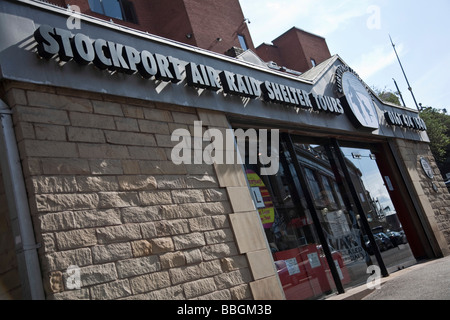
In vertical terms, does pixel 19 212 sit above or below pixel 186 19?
below

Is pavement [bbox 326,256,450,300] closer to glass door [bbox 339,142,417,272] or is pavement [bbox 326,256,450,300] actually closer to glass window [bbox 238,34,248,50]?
glass door [bbox 339,142,417,272]

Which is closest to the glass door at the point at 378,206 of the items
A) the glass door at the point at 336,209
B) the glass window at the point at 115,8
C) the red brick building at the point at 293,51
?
the glass door at the point at 336,209

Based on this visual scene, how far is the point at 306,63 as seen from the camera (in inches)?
981

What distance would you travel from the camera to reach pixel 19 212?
3.73m

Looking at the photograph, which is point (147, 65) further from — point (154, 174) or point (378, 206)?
point (378, 206)

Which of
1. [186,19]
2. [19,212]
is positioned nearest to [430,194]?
[186,19]

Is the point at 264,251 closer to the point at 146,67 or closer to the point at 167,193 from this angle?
the point at 167,193

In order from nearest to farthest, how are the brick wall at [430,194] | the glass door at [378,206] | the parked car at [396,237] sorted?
the glass door at [378,206] → the parked car at [396,237] → the brick wall at [430,194]

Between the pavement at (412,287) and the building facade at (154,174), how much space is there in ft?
1.51

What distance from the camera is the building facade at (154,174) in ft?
12.8

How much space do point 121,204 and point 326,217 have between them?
187 inches

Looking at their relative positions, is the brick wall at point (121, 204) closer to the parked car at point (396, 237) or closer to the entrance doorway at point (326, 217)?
the entrance doorway at point (326, 217)

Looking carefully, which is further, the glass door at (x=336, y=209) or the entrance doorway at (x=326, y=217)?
the glass door at (x=336, y=209)

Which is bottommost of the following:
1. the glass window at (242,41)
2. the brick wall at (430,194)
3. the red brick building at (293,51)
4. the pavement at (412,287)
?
the pavement at (412,287)
